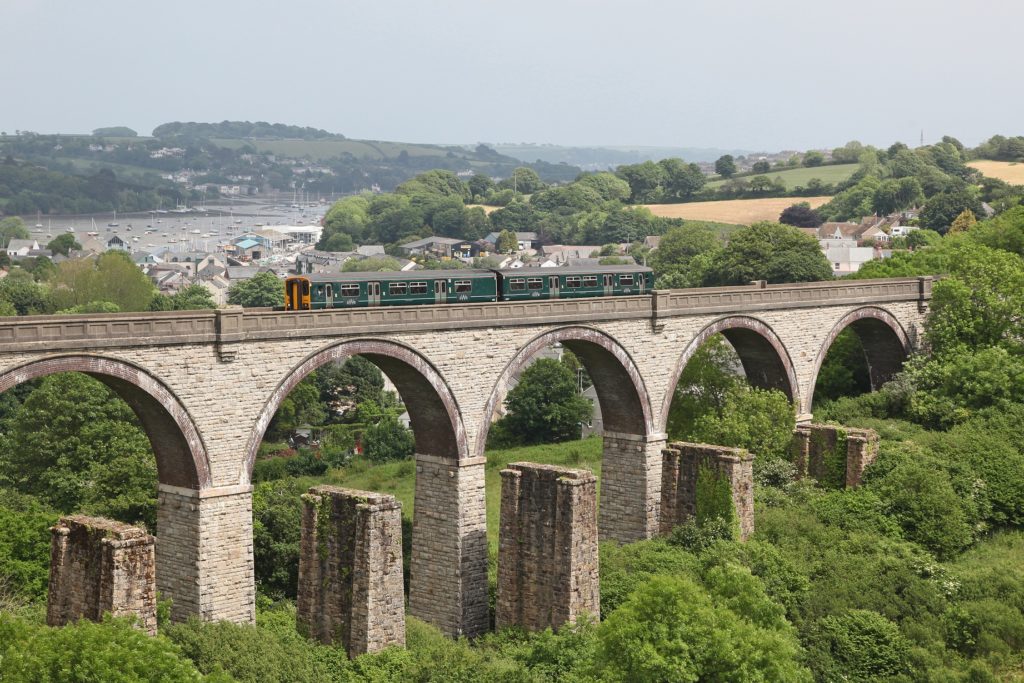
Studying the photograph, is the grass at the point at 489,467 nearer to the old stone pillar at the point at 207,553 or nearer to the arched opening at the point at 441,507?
the arched opening at the point at 441,507

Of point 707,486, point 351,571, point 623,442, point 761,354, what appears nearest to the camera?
point 351,571

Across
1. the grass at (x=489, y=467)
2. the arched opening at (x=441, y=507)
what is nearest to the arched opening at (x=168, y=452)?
the arched opening at (x=441, y=507)

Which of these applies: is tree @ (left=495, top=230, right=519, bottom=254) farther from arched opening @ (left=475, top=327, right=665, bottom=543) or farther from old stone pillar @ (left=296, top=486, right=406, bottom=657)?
old stone pillar @ (left=296, top=486, right=406, bottom=657)

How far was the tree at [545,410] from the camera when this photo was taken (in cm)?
8031

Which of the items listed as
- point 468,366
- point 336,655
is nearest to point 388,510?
point 336,655

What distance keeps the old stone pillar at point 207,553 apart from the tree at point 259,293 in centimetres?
8815

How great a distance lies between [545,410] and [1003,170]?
10943 cm

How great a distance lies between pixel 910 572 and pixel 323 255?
506ft

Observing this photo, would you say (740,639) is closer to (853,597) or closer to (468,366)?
(853,597)

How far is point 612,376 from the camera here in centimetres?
5144

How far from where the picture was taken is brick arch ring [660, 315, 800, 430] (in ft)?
184

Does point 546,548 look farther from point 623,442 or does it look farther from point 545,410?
point 545,410

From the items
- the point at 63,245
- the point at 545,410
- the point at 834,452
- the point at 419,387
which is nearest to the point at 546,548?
the point at 419,387

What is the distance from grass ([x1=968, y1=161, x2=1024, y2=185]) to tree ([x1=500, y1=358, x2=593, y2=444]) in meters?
89.8
